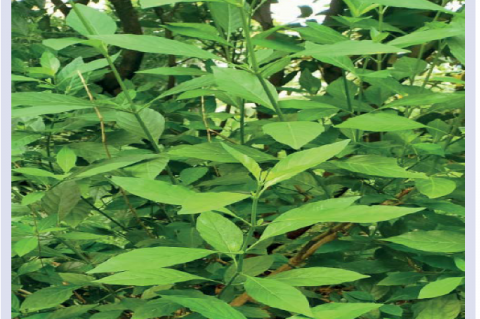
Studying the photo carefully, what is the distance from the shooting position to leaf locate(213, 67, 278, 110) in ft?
2.89

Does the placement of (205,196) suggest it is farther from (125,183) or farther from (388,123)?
(388,123)

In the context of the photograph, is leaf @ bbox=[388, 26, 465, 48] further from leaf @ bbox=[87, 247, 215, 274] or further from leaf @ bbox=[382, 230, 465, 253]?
leaf @ bbox=[87, 247, 215, 274]

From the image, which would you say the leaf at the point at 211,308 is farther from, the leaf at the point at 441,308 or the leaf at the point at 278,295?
the leaf at the point at 441,308

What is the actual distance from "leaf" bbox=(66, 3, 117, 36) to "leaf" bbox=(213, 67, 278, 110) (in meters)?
0.28

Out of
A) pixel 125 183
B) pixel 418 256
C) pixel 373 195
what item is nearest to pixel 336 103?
pixel 373 195

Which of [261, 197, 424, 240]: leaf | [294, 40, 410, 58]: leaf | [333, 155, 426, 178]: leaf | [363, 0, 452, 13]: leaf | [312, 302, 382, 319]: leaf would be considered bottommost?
[312, 302, 382, 319]: leaf

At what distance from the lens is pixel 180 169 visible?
4.30ft

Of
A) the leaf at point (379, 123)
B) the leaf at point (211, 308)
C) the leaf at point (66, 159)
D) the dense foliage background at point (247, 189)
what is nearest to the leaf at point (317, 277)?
the dense foliage background at point (247, 189)

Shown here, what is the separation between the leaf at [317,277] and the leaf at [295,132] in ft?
0.59

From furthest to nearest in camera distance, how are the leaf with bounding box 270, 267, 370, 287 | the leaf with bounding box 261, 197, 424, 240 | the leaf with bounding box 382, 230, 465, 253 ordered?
1. the leaf with bounding box 382, 230, 465, 253
2. the leaf with bounding box 270, 267, 370, 287
3. the leaf with bounding box 261, 197, 424, 240

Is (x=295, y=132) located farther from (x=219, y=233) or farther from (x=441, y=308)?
(x=441, y=308)

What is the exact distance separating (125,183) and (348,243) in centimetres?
50

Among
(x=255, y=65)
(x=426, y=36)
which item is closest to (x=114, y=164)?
(x=255, y=65)

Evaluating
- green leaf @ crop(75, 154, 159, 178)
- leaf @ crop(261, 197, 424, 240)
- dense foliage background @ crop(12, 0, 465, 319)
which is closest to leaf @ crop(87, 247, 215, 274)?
dense foliage background @ crop(12, 0, 465, 319)
